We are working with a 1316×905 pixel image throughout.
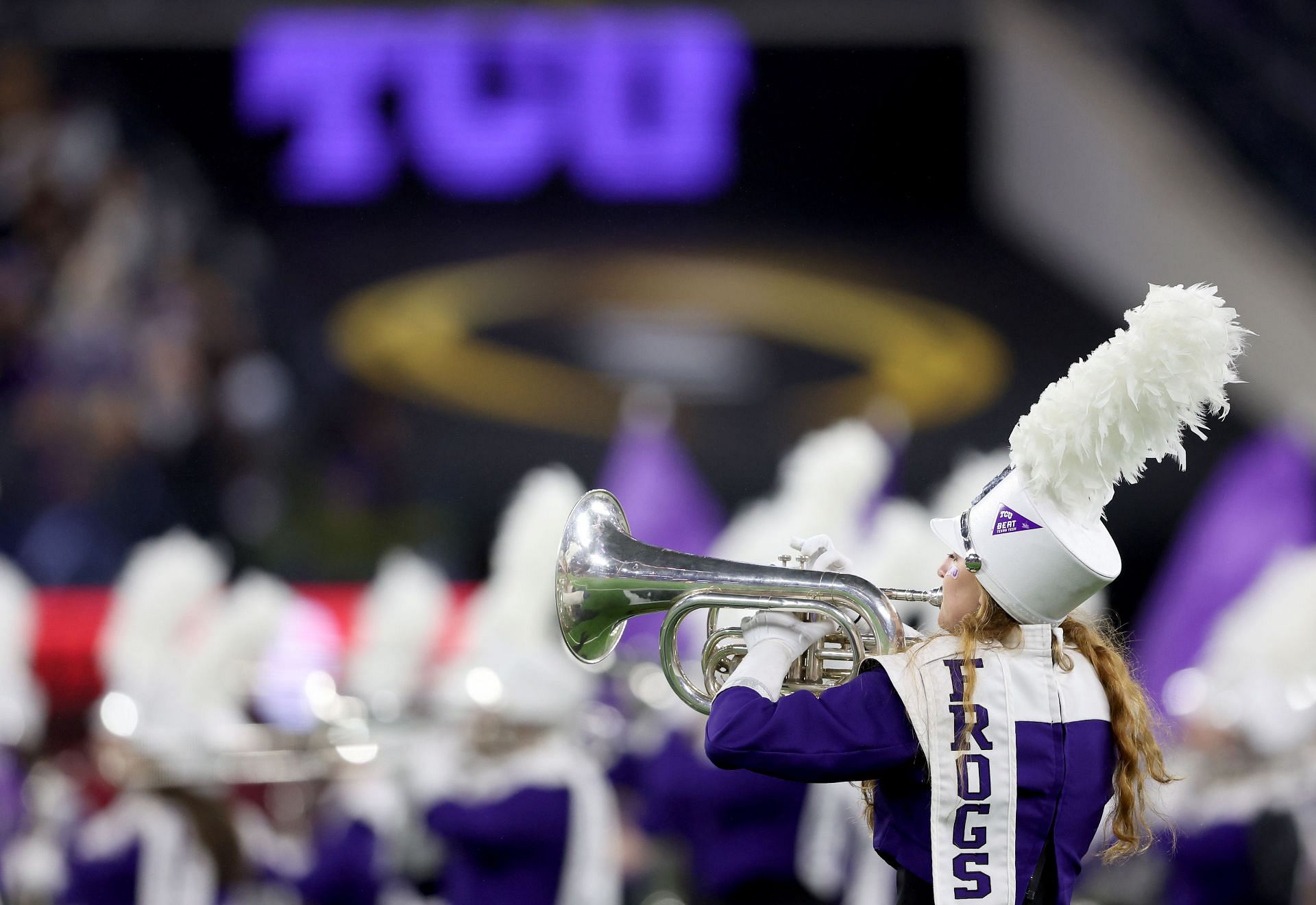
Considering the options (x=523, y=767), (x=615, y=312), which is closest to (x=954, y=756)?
(x=523, y=767)

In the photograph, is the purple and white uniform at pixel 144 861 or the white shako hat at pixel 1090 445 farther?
the purple and white uniform at pixel 144 861

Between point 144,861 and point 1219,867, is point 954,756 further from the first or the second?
point 144,861

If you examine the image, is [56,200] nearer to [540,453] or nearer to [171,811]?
[540,453]

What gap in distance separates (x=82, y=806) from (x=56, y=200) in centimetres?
949

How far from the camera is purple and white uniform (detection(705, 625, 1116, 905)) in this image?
283 centimetres

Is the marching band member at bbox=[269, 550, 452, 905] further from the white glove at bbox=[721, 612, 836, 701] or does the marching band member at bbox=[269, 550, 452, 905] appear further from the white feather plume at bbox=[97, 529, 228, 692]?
the white glove at bbox=[721, 612, 836, 701]

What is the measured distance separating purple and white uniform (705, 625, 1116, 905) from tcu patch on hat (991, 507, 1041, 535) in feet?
0.72

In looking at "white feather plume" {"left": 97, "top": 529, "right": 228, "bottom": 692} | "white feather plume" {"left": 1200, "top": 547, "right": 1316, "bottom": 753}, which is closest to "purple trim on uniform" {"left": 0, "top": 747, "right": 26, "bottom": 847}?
"white feather plume" {"left": 97, "top": 529, "right": 228, "bottom": 692}

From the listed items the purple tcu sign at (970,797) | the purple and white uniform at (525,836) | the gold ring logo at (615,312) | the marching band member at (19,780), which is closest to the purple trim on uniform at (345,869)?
the purple and white uniform at (525,836)

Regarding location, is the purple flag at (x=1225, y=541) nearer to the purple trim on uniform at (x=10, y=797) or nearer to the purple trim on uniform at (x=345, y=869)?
the purple trim on uniform at (x=345, y=869)

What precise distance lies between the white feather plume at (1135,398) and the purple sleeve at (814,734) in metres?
0.50

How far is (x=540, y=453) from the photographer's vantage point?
16.3 m

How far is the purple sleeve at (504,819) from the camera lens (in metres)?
6.03

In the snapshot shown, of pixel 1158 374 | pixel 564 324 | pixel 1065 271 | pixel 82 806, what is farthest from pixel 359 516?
pixel 1158 374
